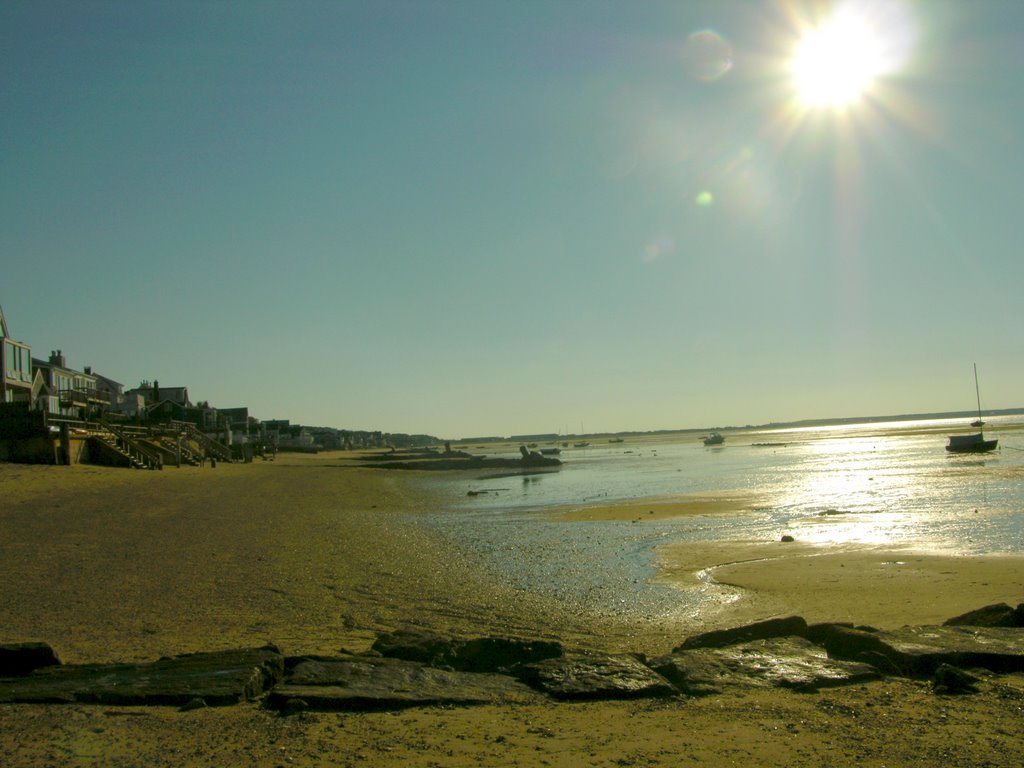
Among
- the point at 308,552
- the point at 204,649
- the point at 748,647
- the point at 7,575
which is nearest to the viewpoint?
the point at 748,647

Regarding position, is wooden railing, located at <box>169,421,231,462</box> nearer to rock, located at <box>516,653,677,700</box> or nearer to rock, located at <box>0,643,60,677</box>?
rock, located at <box>0,643,60,677</box>

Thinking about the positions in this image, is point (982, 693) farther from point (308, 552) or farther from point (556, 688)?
point (308, 552)

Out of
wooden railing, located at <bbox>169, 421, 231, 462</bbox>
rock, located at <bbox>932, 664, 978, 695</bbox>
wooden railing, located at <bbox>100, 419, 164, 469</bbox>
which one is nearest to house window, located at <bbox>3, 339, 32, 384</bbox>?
wooden railing, located at <bbox>169, 421, 231, 462</bbox>

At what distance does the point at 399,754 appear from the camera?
555cm

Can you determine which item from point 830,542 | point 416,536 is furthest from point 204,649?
point 830,542

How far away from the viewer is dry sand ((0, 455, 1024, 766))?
18.5 ft

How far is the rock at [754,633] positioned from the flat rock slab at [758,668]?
17.5 inches

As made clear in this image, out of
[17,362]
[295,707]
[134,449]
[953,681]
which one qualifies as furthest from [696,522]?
[17,362]

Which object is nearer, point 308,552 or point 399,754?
point 399,754

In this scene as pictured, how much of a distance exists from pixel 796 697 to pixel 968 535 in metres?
16.5

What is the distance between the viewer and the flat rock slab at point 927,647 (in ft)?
24.2

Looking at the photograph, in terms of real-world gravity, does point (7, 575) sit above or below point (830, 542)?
above

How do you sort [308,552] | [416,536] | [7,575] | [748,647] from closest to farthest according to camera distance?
[748,647]
[7,575]
[308,552]
[416,536]

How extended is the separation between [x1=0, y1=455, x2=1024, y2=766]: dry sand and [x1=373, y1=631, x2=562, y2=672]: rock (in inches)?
49.2
